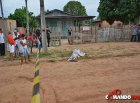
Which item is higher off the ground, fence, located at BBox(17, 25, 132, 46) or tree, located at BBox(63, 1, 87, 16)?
tree, located at BBox(63, 1, 87, 16)

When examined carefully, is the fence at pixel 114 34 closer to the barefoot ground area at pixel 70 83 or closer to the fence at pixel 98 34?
the fence at pixel 98 34

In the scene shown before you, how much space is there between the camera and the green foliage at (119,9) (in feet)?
67.6

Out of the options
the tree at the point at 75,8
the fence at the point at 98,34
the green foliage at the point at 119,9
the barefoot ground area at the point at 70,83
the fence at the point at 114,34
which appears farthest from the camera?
the tree at the point at 75,8

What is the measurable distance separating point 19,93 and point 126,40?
52.0 ft

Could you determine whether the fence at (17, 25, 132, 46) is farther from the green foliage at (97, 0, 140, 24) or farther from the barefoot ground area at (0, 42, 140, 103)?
the barefoot ground area at (0, 42, 140, 103)

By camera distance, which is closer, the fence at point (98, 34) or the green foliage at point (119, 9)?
the fence at point (98, 34)

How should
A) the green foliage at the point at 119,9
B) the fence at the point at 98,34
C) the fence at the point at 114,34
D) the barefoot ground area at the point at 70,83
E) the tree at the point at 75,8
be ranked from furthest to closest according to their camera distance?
the tree at the point at 75,8, the green foliage at the point at 119,9, the fence at the point at 114,34, the fence at the point at 98,34, the barefoot ground area at the point at 70,83

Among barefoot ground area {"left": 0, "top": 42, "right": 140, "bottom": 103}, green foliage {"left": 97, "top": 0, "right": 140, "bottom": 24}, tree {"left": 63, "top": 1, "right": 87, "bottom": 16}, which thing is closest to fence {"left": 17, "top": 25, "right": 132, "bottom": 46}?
green foliage {"left": 97, "top": 0, "right": 140, "bottom": 24}

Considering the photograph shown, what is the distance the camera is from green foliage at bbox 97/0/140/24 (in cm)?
2061

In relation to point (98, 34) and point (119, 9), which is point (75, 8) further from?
point (98, 34)

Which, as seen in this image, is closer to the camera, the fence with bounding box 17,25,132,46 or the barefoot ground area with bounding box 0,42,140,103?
the barefoot ground area with bounding box 0,42,140,103

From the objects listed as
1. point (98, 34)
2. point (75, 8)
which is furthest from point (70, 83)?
point (75, 8)

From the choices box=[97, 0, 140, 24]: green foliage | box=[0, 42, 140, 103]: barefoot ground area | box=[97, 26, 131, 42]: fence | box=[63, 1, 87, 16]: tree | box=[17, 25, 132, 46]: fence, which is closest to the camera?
box=[0, 42, 140, 103]: barefoot ground area

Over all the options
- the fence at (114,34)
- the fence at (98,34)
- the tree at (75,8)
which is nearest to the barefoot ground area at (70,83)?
the fence at (98,34)
